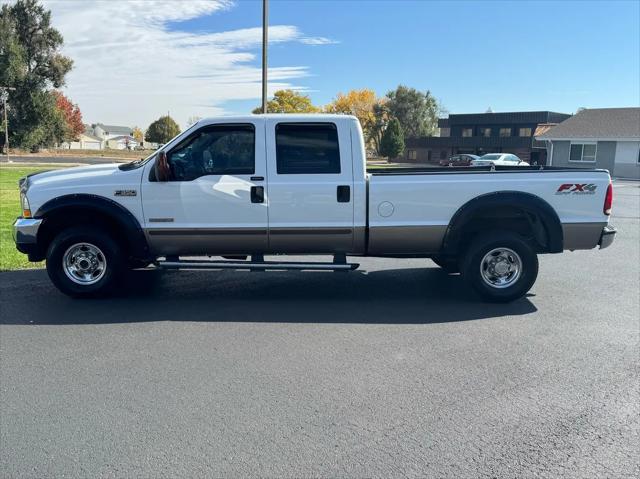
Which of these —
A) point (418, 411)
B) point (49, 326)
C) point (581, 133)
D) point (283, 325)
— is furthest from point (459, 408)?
point (581, 133)

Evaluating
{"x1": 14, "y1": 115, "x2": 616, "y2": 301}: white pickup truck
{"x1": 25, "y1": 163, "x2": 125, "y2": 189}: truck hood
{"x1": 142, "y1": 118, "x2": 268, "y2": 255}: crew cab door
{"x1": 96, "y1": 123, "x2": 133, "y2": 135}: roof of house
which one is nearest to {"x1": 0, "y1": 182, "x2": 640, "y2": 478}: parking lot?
{"x1": 14, "y1": 115, "x2": 616, "y2": 301}: white pickup truck

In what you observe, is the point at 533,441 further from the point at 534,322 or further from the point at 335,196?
the point at 335,196

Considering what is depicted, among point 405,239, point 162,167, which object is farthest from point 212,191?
point 405,239

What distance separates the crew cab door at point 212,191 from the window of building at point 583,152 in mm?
41574

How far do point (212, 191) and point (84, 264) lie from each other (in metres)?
1.79

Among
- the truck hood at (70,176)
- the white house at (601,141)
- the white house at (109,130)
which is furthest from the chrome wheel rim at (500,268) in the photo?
the white house at (109,130)

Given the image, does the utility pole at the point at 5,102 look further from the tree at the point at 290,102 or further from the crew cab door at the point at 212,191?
the crew cab door at the point at 212,191

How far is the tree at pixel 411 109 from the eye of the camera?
76562 millimetres

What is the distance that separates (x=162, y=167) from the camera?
6.36 metres

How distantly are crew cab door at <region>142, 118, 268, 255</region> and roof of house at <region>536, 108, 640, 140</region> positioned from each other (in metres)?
40.8

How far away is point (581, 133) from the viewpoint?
139 feet

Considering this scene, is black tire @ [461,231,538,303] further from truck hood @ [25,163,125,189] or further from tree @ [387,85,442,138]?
tree @ [387,85,442,138]

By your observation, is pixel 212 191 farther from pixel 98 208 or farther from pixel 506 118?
pixel 506 118

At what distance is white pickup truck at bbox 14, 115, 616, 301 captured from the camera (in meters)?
6.46
